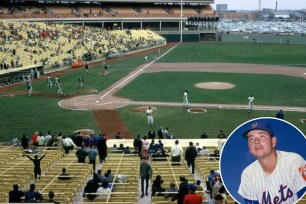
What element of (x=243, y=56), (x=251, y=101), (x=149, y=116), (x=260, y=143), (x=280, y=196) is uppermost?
(x=260, y=143)

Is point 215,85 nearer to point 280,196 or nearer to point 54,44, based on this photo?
point 54,44

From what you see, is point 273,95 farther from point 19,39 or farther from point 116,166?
point 19,39

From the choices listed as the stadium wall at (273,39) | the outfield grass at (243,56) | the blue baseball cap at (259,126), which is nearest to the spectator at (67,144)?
the blue baseball cap at (259,126)

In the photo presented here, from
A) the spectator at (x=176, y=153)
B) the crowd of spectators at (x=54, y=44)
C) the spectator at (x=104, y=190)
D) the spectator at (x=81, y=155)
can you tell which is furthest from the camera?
→ the crowd of spectators at (x=54, y=44)

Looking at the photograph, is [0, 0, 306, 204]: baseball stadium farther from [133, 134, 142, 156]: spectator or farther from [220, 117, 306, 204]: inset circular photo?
[220, 117, 306, 204]: inset circular photo

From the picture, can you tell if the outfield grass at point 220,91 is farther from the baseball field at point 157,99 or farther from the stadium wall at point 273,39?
the stadium wall at point 273,39

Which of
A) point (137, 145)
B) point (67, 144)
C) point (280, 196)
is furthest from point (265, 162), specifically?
point (67, 144)

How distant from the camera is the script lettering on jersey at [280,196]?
4.30 m

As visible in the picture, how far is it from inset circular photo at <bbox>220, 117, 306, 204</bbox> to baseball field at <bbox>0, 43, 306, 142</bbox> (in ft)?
64.1

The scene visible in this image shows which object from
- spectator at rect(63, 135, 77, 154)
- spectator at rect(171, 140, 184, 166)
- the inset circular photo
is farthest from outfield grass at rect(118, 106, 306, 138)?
the inset circular photo

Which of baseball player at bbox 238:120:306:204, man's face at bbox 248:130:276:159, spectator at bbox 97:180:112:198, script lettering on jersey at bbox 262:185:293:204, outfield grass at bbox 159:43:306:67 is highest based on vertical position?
man's face at bbox 248:130:276:159

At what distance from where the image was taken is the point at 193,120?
89.8 ft

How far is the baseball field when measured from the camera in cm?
2616

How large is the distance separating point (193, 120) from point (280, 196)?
23092 mm
